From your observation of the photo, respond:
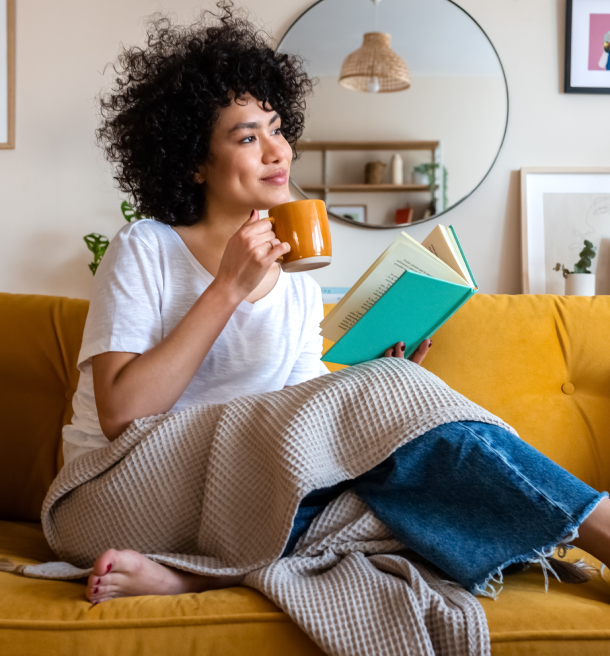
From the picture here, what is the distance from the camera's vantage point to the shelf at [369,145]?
1.96m

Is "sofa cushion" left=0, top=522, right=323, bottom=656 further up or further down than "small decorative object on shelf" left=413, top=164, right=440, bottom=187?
further down

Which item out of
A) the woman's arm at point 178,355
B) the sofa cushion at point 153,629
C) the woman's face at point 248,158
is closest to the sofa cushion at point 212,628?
the sofa cushion at point 153,629

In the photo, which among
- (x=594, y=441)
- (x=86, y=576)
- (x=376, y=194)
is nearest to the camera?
(x=86, y=576)

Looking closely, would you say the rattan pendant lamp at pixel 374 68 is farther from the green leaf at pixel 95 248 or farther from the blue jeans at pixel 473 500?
the blue jeans at pixel 473 500

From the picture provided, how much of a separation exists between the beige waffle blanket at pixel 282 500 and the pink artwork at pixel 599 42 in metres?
1.56

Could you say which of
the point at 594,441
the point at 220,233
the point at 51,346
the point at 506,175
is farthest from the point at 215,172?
the point at 506,175

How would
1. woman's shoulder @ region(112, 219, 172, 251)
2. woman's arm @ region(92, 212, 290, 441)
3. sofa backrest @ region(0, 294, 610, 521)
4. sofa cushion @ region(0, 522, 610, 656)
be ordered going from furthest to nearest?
sofa backrest @ region(0, 294, 610, 521) → woman's shoulder @ region(112, 219, 172, 251) → woman's arm @ region(92, 212, 290, 441) → sofa cushion @ region(0, 522, 610, 656)

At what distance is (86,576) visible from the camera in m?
0.88

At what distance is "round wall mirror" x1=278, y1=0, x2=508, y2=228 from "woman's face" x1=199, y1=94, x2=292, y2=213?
2.58 feet

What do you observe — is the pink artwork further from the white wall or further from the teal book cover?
the teal book cover

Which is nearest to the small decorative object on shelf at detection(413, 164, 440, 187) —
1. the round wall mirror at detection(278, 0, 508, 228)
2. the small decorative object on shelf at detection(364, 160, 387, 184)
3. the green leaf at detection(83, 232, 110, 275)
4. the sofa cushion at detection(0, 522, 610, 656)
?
the round wall mirror at detection(278, 0, 508, 228)

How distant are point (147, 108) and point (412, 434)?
86cm

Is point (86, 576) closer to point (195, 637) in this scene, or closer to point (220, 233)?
point (195, 637)

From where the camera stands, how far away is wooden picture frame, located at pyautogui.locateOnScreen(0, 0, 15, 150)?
2037 millimetres
